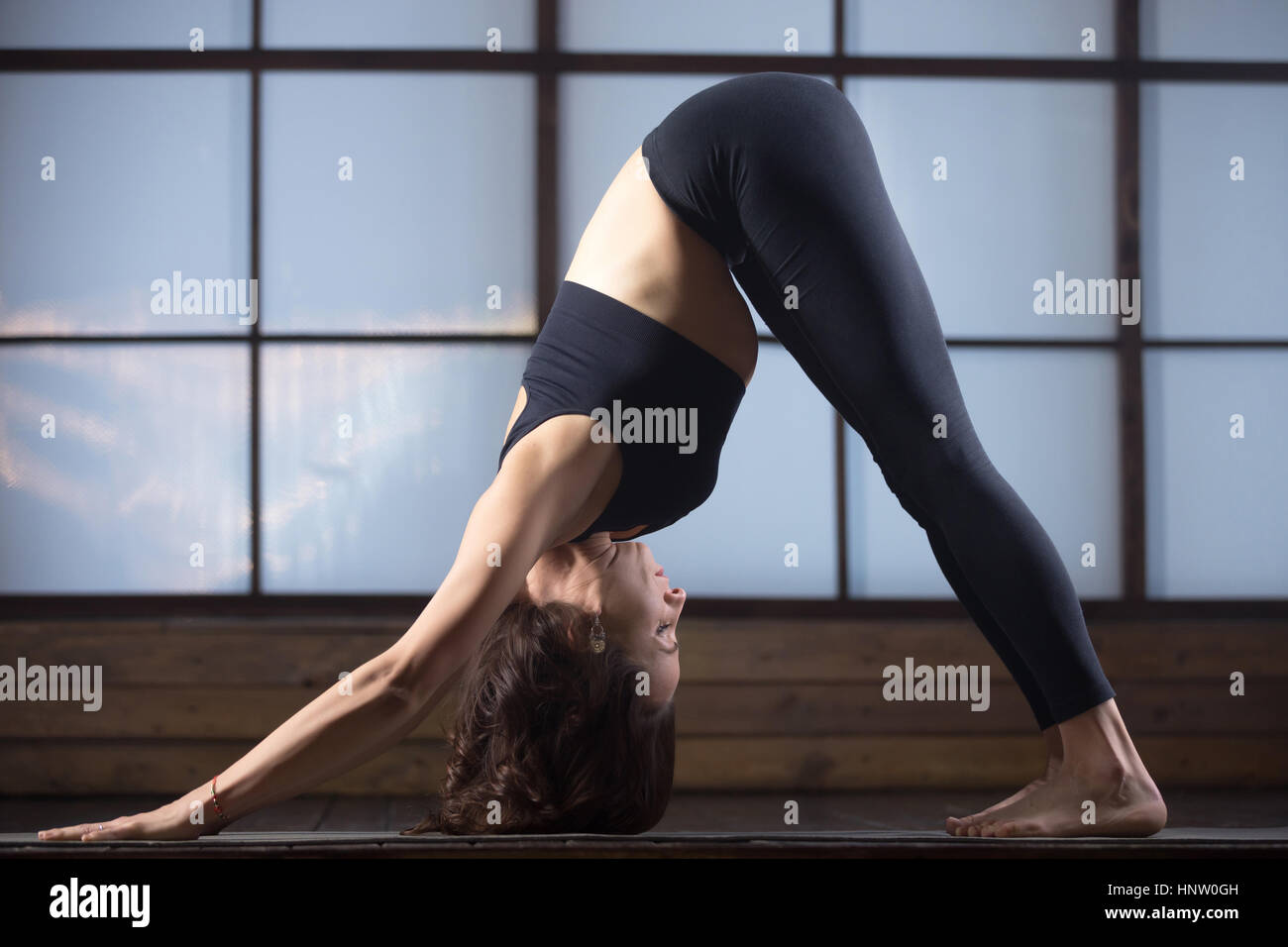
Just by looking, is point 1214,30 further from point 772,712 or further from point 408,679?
point 408,679

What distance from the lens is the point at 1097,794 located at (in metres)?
1.29

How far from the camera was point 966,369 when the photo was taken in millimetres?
2803

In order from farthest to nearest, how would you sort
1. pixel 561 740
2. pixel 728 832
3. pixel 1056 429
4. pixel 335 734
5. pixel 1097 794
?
pixel 1056 429 < pixel 728 832 < pixel 561 740 < pixel 1097 794 < pixel 335 734

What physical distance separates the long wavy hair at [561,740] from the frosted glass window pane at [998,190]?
182 cm

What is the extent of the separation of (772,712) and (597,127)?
67.5 inches

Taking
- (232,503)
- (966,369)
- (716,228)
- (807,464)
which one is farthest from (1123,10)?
(232,503)

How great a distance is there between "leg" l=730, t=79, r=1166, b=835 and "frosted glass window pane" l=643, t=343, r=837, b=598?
138 cm

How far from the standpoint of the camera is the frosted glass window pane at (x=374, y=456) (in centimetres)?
266

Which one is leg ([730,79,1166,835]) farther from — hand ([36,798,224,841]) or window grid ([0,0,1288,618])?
window grid ([0,0,1288,618])

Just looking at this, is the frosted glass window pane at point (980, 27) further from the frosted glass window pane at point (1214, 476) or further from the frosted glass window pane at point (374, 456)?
the frosted glass window pane at point (374, 456)

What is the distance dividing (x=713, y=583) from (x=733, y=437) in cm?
42

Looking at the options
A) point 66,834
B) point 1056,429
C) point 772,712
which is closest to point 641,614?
point 66,834

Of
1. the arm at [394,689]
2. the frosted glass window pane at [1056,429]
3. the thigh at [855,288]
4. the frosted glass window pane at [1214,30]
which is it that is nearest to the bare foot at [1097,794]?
the thigh at [855,288]
